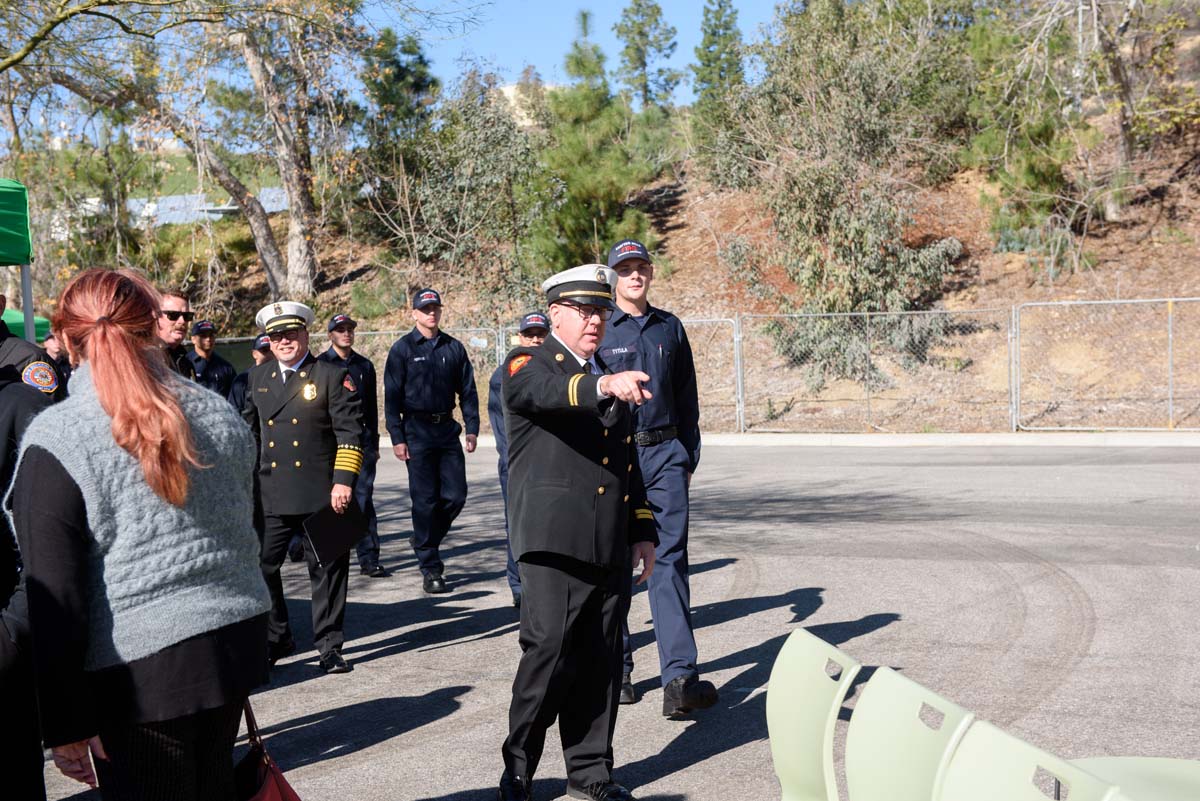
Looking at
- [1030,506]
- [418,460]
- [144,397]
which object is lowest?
[1030,506]

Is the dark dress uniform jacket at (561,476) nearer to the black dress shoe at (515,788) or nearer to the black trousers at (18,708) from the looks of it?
the black dress shoe at (515,788)

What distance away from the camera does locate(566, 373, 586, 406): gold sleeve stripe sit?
4105mm

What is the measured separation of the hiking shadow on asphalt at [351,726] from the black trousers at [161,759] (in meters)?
2.43

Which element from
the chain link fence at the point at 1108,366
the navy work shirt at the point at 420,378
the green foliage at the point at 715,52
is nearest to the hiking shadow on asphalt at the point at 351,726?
the navy work shirt at the point at 420,378

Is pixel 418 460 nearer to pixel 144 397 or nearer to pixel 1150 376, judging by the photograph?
pixel 144 397

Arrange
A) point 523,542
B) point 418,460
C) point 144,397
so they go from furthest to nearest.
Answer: point 418,460, point 523,542, point 144,397

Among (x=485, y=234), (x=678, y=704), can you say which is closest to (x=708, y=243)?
(x=485, y=234)

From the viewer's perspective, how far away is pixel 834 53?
2453cm

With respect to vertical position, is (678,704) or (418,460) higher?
(418,460)

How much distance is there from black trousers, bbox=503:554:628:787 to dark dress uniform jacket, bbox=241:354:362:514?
8.35ft

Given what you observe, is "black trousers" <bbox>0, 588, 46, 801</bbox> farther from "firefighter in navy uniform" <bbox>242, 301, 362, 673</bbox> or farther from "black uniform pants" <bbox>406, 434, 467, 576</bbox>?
"black uniform pants" <bbox>406, 434, 467, 576</bbox>

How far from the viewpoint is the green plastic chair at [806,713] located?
314 centimetres

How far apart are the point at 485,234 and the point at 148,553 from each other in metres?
28.6

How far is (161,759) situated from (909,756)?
5.77 feet
